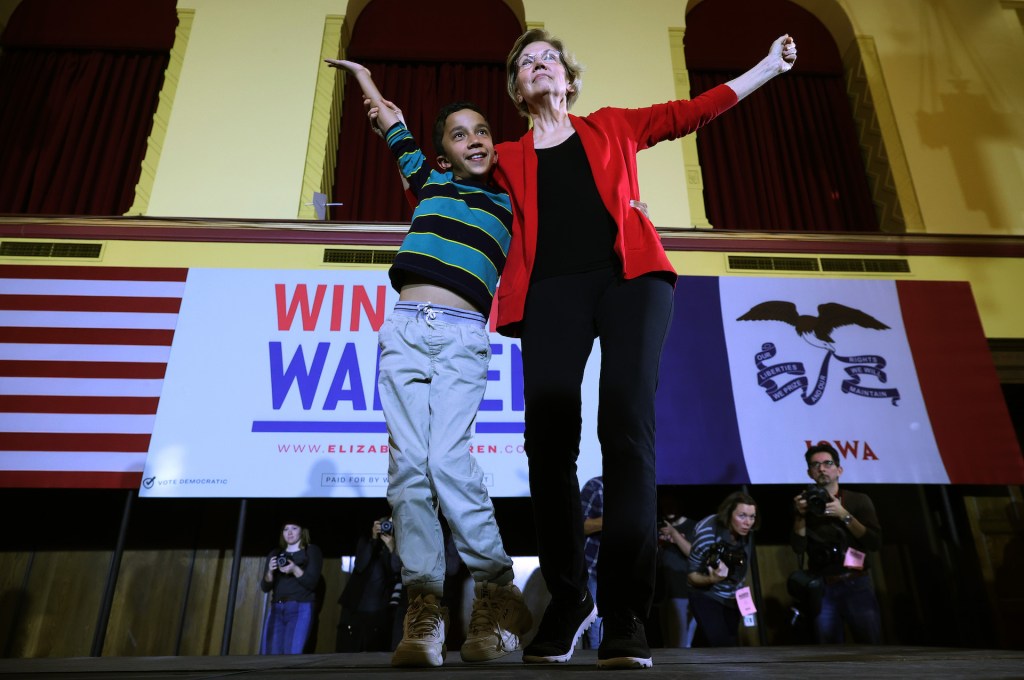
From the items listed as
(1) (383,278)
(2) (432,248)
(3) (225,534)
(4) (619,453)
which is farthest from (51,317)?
(4) (619,453)

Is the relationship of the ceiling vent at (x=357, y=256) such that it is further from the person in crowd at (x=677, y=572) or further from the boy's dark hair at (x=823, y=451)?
the boy's dark hair at (x=823, y=451)

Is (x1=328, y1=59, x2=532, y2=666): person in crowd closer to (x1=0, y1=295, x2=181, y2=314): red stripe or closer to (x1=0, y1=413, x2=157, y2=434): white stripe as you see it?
(x1=0, y1=413, x2=157, y2=434): white stripe

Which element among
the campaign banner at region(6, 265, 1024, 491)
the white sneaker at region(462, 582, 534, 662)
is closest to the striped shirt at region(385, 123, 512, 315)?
the white sneaker at region(462, 582, 534, 662)

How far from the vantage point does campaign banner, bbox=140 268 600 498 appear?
3.59 meters

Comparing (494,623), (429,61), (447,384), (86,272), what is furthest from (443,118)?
(429,61)

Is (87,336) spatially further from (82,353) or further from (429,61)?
(429,61)

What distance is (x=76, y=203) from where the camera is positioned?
5.00 meters

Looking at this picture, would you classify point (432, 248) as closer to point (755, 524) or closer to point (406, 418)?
point (406, 418)

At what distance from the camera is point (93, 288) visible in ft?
13.5

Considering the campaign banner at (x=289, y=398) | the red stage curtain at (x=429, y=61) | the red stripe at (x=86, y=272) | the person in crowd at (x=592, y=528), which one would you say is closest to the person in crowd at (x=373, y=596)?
the campaign banner at (x=289, y=398)

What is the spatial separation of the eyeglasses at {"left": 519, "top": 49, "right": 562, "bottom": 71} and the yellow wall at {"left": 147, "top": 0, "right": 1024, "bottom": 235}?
3136 mm

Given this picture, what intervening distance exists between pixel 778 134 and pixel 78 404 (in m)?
5.22

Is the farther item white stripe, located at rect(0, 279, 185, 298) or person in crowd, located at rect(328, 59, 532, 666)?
white stripe, located at rect(0, 279, 185, 298)

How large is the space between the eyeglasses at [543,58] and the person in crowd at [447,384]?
0.17 m
